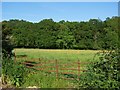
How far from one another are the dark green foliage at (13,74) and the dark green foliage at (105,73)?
17.4 ft

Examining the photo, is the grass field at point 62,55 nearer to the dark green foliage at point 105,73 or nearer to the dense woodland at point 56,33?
the dense woodland at point 56,33

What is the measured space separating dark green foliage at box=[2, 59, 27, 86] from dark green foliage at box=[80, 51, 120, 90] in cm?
531

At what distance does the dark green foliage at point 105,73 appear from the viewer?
6.48m

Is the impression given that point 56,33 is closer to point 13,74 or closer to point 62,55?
point 62,55

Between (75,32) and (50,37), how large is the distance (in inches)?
230

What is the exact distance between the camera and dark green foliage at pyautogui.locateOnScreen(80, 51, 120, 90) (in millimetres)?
6477

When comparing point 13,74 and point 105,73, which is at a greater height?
point 105,73

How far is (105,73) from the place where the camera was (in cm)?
660

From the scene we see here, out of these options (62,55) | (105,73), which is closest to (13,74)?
(105,73)

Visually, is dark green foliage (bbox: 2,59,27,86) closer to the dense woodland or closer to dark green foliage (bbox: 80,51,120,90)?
dark green foliage (bbox: 80,51,120,90)

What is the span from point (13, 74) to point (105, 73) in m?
5.93

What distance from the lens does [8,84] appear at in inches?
461

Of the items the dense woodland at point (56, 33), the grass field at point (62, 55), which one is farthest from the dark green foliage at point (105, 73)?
the dense woodland at point (56, 33)

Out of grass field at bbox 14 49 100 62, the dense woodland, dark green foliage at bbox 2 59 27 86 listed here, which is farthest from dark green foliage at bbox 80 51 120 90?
the dense woodland
